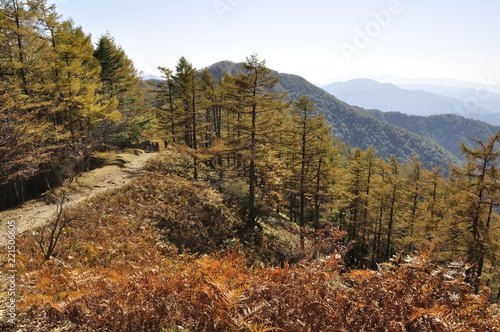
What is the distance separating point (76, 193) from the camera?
19.1 meters

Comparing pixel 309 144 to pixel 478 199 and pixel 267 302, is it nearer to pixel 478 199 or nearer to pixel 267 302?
pixel 478 199

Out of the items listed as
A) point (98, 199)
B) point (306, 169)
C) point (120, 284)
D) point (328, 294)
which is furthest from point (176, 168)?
point (328, 294)

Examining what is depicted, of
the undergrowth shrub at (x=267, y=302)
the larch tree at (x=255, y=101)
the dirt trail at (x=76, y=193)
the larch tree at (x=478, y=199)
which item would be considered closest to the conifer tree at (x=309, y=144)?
the larch tree at (x=255, y=101)

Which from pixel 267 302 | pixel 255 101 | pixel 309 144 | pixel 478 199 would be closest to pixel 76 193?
pixel 255 101

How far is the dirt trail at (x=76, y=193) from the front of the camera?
14281 mm

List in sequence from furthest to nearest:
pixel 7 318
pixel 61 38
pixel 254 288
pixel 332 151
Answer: pixel 332 151, pixel 61 38, pixel 254 288, pixel 7 318

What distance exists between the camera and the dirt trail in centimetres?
1428

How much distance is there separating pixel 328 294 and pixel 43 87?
2202cm

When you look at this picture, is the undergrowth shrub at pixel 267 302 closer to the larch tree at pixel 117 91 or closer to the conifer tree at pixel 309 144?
the conifer tree at pixel 309 144

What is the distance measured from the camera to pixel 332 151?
29.7m

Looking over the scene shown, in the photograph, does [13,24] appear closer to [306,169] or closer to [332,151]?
[306,169]

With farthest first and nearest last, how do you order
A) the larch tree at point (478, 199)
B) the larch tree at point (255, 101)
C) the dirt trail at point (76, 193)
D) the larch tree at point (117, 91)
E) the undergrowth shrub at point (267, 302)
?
the larch tree at point (117, 91)
the larch tree at point (255, 101)
the larch tree at point (478, 199)
the dirt trail at point (76, 193)
the undergrowth shrub at point (267, 302)

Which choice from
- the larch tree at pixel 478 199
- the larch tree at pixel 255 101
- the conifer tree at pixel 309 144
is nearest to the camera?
the larch tree at pixel 478 199

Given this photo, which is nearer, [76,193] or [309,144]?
[76,193]
